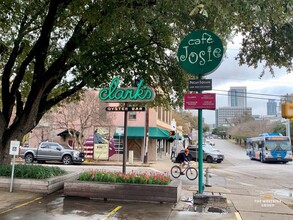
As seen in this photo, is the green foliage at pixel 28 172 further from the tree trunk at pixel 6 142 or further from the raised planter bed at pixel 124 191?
the raised planter bed at pixel 124 191

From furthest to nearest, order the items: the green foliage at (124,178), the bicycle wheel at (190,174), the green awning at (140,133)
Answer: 1. the green awning at (140,133)
2. the bicycle wheel at (190,174)
3. the green foliage at (124,178)

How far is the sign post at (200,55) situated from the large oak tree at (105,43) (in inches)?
20.8

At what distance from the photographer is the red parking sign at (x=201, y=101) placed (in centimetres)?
935

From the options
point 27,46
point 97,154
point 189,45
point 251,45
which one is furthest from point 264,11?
point 97,154

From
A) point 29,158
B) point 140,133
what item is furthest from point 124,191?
point 140,133

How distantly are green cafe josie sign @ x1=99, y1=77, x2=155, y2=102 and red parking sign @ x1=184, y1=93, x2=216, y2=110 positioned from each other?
227cm

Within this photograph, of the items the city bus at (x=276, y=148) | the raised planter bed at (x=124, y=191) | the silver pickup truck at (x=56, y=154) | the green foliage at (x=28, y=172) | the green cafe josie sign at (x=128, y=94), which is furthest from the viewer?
the city bus at (x=276, y=148)

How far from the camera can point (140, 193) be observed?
9.60 meters

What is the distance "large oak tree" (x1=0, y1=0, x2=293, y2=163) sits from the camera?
9367 mm

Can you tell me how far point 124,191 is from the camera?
971cm

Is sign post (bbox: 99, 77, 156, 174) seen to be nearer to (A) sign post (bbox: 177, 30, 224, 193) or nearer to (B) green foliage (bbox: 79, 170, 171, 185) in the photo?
(B) green foliage (bbox: 79, 170, 171, 185)

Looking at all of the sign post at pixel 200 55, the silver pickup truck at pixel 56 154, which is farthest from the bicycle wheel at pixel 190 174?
the silver pickup truck at pixel 56 154

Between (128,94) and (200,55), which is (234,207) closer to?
(200,55)

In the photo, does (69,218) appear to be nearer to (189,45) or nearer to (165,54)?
(189,45)
